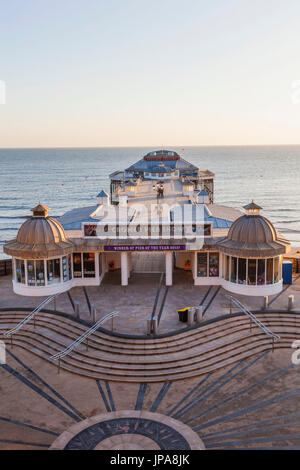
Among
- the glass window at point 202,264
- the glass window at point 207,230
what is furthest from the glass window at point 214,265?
the glass window at point 207,230

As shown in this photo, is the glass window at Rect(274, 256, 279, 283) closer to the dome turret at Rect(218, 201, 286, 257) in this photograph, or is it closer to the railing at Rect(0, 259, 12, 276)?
the dome turret at Rect(218, 201, 286, 257)

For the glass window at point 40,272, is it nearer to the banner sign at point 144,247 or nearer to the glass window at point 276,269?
the banner sign at point 144,247

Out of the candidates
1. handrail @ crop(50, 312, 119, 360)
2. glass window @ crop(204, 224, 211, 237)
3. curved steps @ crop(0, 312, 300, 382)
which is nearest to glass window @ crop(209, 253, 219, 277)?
glass window @ crop(204, 224, 211, 237)

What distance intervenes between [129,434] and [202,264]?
1695 cm

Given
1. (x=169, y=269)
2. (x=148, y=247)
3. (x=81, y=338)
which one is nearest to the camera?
(x=81, y=338)

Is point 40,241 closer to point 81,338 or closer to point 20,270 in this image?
point 20,270

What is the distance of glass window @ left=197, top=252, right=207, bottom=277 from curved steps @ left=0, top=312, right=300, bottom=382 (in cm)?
684

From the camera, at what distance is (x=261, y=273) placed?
2938cm

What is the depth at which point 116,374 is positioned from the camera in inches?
832

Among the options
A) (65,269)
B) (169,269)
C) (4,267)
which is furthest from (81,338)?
(4,267)

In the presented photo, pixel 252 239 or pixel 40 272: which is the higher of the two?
pixel 252 239

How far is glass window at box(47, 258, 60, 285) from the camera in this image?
97.4 feet
